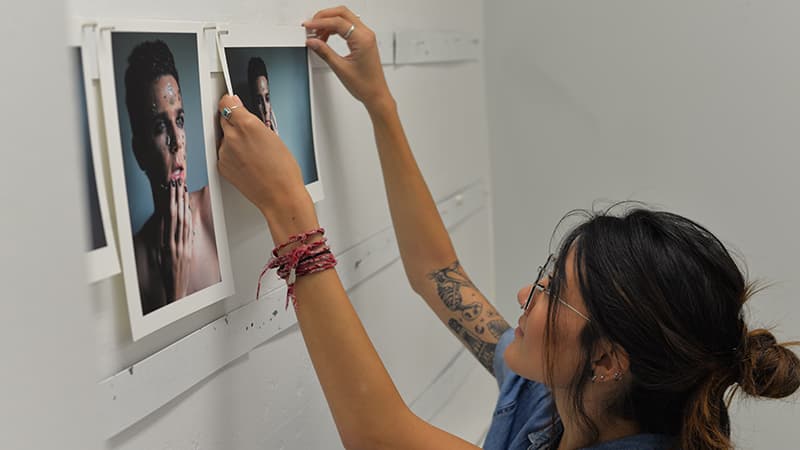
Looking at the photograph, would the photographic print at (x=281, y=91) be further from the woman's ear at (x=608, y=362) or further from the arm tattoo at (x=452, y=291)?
the woman's ear at (x=608, y=362)

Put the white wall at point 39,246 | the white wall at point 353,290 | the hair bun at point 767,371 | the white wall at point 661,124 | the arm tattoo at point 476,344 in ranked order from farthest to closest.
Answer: the white wall at point 661,124
the arm tattoo at point 476,344
the hair bun at point 767,371
the white wall at point 353,290
the white wall at point 39,246

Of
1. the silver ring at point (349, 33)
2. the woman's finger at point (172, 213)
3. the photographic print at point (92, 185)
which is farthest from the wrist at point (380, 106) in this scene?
the photographic print at point (92, 185)

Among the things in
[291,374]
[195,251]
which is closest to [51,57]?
[195,251]

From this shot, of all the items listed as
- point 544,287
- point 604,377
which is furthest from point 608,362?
point 544,287

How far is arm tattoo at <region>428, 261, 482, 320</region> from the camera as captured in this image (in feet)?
4.56

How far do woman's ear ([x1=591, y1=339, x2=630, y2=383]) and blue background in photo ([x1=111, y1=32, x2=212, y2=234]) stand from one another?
1.73 ft

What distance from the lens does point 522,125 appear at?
7.00ft

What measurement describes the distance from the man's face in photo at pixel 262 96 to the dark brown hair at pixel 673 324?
442 millimetres

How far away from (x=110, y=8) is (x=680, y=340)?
73 cm

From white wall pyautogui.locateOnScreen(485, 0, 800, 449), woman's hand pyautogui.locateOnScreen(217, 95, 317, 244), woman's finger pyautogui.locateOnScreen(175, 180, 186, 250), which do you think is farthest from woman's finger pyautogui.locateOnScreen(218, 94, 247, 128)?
white wall pyautogui.locateOnScreen(485, 0, 800, 449)

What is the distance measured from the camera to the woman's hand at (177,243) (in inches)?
35.1

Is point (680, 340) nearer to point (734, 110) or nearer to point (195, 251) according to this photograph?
point (195, 251)

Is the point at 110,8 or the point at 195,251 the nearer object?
the point at 110,8

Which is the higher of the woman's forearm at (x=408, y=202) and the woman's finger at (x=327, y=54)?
the woman's finger at (x=327, y=54)
